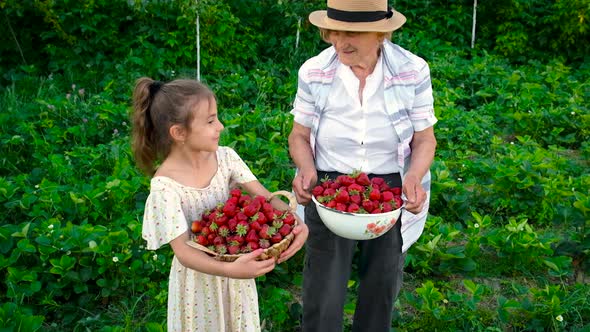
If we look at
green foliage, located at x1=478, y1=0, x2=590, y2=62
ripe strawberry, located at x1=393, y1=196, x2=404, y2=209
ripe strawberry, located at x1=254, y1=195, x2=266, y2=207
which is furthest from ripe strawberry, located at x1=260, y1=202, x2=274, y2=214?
green foliage, located at x1=478, y1=0, x2=590, y2=62

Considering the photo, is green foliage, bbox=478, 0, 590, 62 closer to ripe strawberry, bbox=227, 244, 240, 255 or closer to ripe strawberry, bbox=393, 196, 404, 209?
ripe strawberry, bbox=393, 196, 404, 209

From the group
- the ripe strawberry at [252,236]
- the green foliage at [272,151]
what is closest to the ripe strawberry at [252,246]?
the ripe strawberry at [252,236]

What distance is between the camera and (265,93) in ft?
20.1

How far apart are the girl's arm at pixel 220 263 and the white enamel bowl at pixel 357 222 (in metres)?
0.29

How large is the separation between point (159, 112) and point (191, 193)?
0.30m

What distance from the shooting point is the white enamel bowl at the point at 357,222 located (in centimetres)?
230

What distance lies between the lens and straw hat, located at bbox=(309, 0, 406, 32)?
237 centimetres

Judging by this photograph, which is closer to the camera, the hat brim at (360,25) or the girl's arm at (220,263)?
the girl's arm at (220,263)

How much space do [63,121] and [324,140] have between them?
3.29 m

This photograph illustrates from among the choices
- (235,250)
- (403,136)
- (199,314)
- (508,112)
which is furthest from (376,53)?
(508,112)

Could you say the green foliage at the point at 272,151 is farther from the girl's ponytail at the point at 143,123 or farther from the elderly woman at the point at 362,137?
the girl's ponytail at the point at 143,123

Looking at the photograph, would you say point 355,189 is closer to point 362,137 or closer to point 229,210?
point 362,137

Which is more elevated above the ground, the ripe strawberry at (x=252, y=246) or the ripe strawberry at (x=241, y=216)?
the ripe strawberry at (x=241, y=216)

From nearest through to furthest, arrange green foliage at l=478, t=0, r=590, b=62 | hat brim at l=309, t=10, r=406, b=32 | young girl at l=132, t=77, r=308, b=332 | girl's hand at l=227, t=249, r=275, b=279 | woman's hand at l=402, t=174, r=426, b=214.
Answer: girl's hand at l=227, t=249, r=275, b=279
young girl at l=132, t=77, r=308, b=332
hat brim at l=309, t=10, r=406, b=32
woman's hand at l=402, t=174, r=426, b=214
green foliage at l=478, t=0, r=590, b=62
